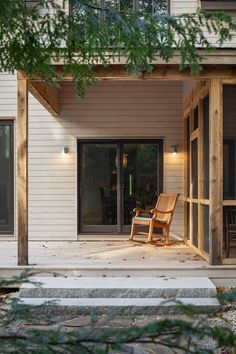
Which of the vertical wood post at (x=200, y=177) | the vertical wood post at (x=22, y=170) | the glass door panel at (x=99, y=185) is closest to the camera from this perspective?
the vertical wood post at (x=22, y=170)

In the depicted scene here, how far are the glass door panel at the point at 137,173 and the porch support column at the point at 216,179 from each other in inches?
120

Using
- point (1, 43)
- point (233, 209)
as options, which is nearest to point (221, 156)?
point (233, 209)

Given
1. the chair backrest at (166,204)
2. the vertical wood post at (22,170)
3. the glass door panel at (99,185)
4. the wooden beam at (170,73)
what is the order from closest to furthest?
the vertical wood post at (22,170), the wooden beam at (170,73), the chair backrest at (166,204), the glass door panel at (99,185)

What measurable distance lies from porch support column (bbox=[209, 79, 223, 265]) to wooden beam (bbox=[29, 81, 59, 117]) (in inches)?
91.1

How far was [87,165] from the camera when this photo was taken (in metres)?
8.94

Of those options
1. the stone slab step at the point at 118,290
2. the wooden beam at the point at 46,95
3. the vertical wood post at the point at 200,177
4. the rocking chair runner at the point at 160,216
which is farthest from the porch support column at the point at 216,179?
the wooden beam at the point at 46,95

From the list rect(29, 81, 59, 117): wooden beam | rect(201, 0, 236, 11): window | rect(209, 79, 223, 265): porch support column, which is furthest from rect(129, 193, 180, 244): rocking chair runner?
rect(201, 0, 236, 11): window

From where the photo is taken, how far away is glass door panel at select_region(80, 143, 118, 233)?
29.2 feet

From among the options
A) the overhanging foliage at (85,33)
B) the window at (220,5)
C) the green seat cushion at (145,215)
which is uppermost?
the window at (220,5)

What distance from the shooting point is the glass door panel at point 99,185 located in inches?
350

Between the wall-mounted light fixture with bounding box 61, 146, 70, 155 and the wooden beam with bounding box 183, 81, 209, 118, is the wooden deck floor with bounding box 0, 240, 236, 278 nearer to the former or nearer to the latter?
the wall-mounted light fixture with bounding box 61, 146, 70, 155

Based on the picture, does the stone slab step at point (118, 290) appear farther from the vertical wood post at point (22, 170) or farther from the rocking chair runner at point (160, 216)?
the rocking chair runner at point (160, 216)

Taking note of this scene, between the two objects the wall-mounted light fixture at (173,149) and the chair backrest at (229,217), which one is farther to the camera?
the wall-mounted light fixture at (173,149)

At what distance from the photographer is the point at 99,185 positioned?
8914mm
